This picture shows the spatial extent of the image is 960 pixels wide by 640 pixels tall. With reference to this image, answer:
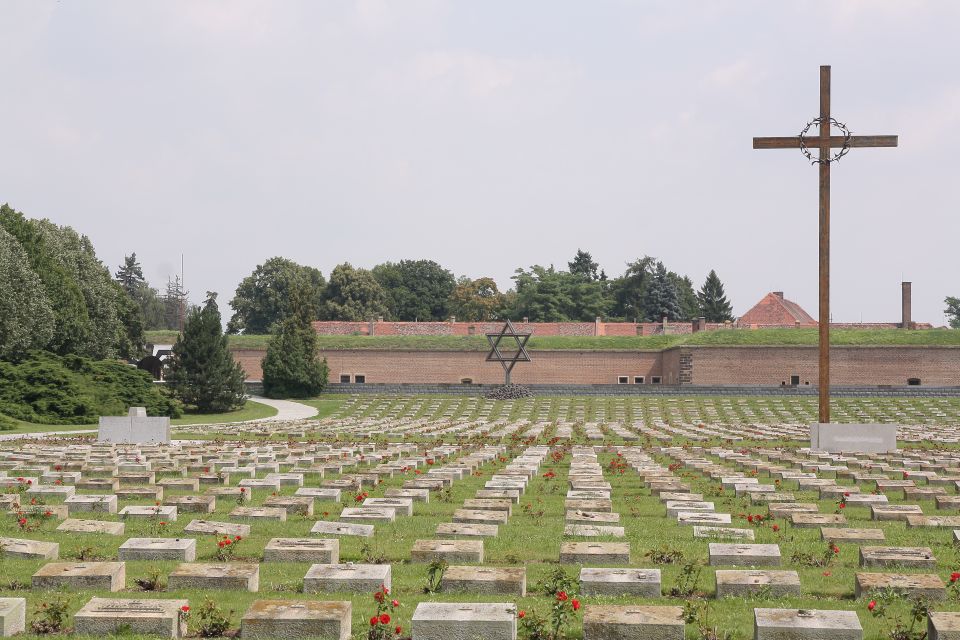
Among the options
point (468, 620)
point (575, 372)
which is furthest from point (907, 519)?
point (575, 372)

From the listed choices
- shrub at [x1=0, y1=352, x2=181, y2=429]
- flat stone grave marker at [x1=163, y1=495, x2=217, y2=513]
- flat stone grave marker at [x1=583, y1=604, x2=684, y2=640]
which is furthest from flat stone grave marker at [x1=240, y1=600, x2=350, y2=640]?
shrub at [x1=0, y1=352, x2=181, y2=429]

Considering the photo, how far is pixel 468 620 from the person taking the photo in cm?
630

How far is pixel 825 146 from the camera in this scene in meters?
20.6

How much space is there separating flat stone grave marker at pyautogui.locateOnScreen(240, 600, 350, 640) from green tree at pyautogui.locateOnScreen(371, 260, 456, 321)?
83.3m

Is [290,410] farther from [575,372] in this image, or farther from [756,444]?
[756,444]

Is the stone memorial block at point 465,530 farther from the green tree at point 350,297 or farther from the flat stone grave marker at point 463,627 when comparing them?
the green tree at point 350,297

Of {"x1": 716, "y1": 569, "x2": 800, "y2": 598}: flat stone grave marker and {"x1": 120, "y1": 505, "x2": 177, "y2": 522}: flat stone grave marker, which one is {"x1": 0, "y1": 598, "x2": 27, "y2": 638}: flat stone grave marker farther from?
{"x1": 716, "y1": 569, "x2": 800, "y2": 598}: flat stone grave marker

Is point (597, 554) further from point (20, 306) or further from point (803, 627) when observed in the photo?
point (20, 306)

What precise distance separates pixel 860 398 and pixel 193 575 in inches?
1667

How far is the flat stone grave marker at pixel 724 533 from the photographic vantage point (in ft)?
32.9

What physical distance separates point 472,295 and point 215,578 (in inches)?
3199

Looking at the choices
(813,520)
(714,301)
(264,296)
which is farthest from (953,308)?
(813,520)

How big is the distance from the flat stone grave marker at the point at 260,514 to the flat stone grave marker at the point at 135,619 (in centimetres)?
445

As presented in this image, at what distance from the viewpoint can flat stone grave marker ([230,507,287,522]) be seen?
11141 mm
